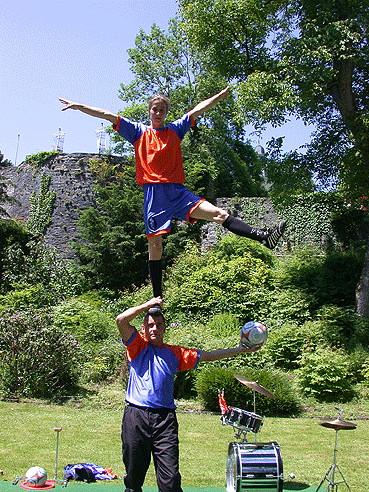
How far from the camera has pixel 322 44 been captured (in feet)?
34.9

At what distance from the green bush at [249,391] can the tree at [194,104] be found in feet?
34.8

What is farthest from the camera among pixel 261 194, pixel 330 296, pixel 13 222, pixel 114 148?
pixel 261 194

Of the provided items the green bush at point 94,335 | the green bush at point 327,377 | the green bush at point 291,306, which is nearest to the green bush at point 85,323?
the green bush at point 94,335

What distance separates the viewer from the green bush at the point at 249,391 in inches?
313

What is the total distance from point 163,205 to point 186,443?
12.3ft

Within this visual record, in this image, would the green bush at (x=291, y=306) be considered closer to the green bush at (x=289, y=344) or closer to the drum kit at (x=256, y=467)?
the green bush at (x=289, y=344)

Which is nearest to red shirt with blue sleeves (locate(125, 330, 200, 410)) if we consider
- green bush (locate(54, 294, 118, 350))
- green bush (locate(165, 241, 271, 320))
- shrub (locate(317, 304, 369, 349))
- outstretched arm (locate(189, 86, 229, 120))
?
outstretched arm (locate(189, 86, 229, 120))

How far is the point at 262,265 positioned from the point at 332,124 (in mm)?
3648

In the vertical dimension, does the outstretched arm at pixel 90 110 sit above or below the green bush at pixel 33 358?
above

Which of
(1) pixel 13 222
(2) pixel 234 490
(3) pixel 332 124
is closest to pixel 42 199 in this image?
(1) pixel 13 222

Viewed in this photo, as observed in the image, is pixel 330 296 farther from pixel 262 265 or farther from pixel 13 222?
pixel 13 222

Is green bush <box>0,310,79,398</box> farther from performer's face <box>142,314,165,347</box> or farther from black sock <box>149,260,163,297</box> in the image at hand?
performer's face <box>142,314,165,347</box>

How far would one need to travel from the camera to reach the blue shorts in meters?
3.97

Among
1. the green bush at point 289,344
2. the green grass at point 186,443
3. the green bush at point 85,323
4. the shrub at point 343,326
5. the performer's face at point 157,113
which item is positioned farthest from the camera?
the green bush at point 85,323
